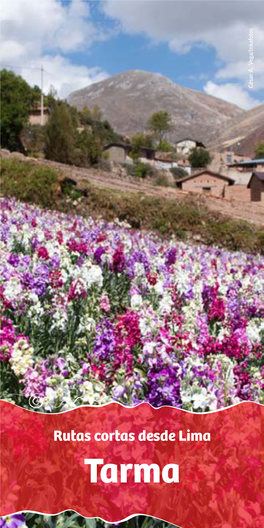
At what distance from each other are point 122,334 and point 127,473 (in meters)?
1.53

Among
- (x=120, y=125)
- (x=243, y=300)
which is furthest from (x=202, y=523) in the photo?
(x=120, y=125)

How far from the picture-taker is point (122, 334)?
3240mm

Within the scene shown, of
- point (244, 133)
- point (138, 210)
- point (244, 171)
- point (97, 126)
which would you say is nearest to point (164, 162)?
point (97, 126)

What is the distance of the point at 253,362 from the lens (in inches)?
149

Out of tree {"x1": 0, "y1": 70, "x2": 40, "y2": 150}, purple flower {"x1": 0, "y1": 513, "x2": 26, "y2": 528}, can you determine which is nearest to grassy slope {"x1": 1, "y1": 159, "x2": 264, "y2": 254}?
purple flower {"x1": 0, "y1": 513, "x2": 26, "y2": 528}

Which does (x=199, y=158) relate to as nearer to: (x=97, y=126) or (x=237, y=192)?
(x=97, y=126)

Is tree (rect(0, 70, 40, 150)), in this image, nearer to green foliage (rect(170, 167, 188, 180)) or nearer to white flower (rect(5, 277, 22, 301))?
green foliage (rect(170, 167, 188, 180))

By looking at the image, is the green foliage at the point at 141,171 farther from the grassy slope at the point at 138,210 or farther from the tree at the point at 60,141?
the grassy slope at the point at 138,210

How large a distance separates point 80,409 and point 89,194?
1529 centimetres

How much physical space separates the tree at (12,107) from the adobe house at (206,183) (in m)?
16.4

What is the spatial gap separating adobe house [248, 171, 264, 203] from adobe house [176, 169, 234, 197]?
3597 mm

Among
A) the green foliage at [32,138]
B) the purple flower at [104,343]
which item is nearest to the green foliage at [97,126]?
the green foliage at [32,138]

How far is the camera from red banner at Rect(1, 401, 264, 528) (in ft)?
5.62

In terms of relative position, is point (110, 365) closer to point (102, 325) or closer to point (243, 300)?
point (102, 325)
